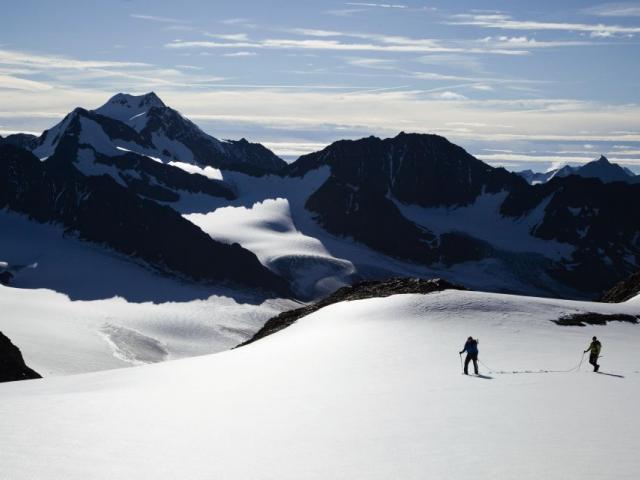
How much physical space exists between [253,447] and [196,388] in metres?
9.45

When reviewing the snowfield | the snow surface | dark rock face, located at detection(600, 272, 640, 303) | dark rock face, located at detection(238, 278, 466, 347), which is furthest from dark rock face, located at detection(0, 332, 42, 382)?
dark rock face, located at detection(600, 272, 640, 303)

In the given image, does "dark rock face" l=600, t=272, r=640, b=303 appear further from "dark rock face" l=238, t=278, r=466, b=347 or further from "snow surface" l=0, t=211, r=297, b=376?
"snow surface" l=0, t=211, r=297, b=376

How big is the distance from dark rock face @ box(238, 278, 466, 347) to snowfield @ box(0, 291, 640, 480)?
48.7ft

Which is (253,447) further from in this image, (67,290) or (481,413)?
(67,290)

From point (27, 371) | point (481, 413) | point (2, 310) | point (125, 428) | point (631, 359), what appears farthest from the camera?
point (2, 310)

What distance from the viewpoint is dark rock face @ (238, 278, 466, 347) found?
5375 cm

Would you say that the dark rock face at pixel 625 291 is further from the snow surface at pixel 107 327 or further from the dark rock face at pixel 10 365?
the snow surface at pixel 107 327

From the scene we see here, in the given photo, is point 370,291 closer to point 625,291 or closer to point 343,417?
point 625,291

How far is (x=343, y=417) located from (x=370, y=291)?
38021 millimetres

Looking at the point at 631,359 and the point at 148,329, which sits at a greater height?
the point at 631,359

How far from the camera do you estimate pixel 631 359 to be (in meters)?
34.5

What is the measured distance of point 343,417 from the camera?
20906 mm

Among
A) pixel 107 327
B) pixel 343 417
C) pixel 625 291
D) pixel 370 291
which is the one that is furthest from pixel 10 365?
pixel 107 327

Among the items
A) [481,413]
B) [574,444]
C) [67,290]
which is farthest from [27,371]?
[67,290]
